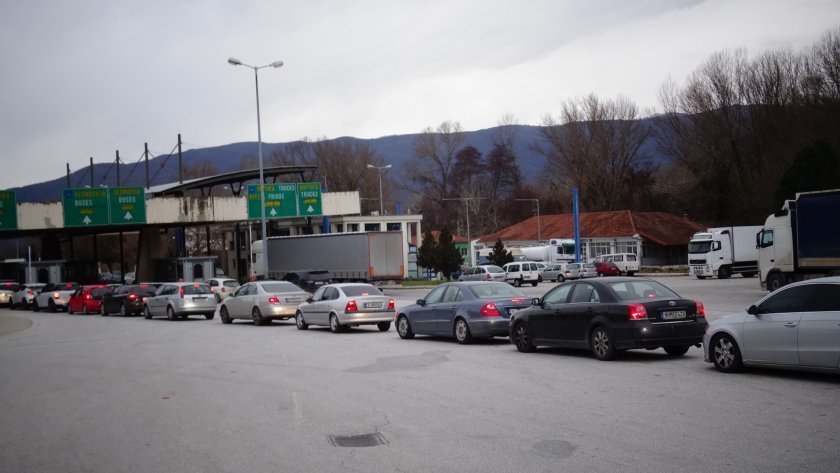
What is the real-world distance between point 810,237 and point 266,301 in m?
18.8

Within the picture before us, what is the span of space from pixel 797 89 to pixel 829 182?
18.7 metres

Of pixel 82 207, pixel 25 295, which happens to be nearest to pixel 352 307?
pixel 25 295

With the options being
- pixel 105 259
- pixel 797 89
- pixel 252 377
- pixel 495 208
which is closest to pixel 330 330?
pixel 252 377

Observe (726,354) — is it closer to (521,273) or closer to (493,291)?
(493,291)

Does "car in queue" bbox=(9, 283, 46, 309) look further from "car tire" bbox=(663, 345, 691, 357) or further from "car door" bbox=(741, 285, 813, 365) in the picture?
"car door" bbox=(741, 285, 813, 365)

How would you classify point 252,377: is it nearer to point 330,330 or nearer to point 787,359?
point 787,359

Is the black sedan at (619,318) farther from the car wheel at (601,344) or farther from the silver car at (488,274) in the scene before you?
the silver car at (488,274)

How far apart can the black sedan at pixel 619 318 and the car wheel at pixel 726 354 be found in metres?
1.48

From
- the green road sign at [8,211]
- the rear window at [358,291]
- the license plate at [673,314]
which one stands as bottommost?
the license plate at [673,314]

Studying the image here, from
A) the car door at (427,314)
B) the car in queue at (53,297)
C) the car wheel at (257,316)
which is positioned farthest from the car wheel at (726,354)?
the car in queue at (53,297)

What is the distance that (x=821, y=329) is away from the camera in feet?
36.4

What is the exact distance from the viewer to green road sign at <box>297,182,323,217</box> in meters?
59.3

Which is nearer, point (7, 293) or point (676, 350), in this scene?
point (676, 350)

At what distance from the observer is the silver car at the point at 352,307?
23.8m
